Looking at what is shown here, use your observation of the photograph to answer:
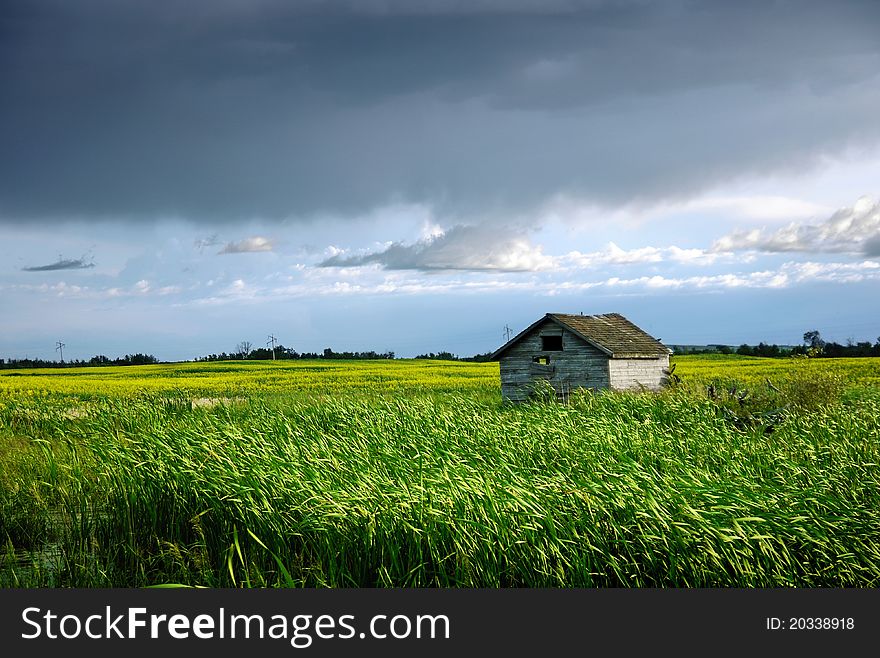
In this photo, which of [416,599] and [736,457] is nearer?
[416,599]

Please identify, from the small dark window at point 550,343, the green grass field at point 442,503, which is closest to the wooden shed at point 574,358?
the small dark window at point 550,343

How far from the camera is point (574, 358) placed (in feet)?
79.5

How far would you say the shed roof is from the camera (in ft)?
78.4

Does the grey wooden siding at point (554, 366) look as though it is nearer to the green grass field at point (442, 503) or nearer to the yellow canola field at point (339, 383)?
the yellow canola field at point (339, 383)

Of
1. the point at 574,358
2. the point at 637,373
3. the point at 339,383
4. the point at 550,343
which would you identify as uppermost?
the point at 550,343

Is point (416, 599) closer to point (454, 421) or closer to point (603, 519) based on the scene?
point (603, 519)

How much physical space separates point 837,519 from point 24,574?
8187mm

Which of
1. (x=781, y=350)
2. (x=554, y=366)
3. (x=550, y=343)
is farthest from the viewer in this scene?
(x=781, y=350)

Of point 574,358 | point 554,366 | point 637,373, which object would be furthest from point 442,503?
point 637,373

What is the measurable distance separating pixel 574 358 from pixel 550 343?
1118mm

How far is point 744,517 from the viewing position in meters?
7.26

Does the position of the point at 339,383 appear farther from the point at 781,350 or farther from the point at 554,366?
the point at 781,350

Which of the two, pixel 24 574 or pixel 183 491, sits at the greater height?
pixel 183 491

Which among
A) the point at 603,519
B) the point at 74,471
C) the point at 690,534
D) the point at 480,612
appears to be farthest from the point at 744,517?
the point at 74,471
